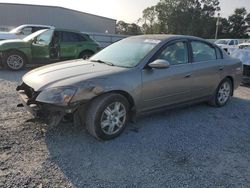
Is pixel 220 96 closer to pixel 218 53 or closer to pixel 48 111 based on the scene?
pixel 218 53

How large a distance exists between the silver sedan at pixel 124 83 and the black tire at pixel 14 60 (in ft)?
17.9

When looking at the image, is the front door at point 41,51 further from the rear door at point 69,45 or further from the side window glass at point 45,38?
the rear door at point 69,45

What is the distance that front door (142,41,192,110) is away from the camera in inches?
187

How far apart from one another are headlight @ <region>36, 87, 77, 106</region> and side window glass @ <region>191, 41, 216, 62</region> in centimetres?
270

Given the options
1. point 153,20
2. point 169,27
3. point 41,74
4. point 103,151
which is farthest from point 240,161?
point 153,20

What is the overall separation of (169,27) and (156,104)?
182ft

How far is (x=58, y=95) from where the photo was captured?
3949 mm

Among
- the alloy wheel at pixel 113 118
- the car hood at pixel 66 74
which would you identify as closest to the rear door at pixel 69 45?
the car hood at pixel 66 74

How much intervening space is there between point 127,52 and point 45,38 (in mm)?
6218

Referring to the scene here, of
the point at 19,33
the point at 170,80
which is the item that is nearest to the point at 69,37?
the point at 19,33

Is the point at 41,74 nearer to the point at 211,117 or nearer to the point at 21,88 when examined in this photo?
the point at 21,88

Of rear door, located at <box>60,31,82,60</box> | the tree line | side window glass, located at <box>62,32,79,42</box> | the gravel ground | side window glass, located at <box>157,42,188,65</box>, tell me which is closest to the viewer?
the gravel ground

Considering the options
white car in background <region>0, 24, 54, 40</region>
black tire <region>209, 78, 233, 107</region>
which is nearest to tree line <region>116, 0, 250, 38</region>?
white car in background <region>0, 24, 54, 40</region>

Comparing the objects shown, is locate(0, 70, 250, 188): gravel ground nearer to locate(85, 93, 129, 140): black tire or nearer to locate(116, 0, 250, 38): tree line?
locate(85, 93, 129, 140): black tire
